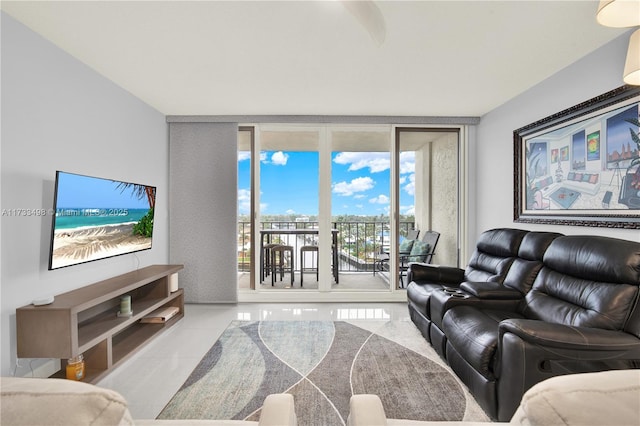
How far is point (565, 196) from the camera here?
2.79m

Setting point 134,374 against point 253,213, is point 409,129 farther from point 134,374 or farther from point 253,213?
point 134,374

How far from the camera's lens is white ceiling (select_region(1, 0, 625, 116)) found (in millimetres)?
2018

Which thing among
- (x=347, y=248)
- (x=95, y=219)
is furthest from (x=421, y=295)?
(x=95, y=219)

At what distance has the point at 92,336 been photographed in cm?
232

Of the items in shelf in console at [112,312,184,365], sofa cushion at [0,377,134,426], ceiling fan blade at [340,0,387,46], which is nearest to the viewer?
sofa cushion at [0,377,134,426]

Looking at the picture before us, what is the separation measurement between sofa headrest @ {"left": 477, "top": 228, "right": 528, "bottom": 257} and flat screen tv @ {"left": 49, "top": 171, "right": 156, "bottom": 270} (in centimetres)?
369

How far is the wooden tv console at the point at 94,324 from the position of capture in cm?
207

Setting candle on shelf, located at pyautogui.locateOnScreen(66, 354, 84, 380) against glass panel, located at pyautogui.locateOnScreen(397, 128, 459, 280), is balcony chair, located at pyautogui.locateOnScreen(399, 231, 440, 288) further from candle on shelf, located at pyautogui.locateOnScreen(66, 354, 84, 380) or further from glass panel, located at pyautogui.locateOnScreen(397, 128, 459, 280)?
candle on shelf, located at pyautogui.locateOnScreen(66, 354, 84, 380)

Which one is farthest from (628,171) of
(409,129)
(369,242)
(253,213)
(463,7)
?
(253,213)

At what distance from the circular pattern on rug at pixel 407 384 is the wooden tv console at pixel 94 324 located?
1.95 meters

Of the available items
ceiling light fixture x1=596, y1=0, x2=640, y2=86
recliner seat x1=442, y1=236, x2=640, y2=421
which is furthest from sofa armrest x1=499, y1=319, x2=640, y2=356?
ceiling light fixture x1=596, y1=0, x2=640, y2=86

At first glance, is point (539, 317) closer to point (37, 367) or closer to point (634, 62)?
point (634, 62)

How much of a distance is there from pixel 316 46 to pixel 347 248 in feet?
10.8

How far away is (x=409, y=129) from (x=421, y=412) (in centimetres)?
360
